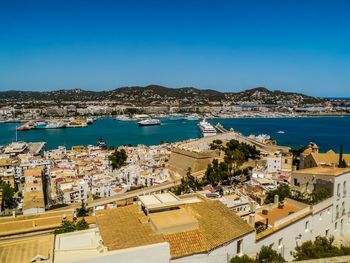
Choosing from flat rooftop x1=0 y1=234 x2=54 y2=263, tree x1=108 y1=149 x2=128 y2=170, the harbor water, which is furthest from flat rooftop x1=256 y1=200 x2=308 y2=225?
the harbor water

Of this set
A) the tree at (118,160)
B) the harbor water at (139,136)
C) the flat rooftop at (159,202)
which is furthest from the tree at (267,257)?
the harbor water at (139,136)

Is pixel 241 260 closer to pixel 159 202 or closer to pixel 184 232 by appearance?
pixel 184 232

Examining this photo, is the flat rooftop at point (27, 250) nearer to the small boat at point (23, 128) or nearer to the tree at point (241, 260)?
the tree at point (241, 260)

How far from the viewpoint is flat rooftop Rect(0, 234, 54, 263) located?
5804mm

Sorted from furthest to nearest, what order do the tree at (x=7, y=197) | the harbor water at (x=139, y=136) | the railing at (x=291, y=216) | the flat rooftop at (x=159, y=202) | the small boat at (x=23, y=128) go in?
the small boat at (x=23, y=128)
the harbor water at (x=139, y=136)
the tree at (x=7, y=197)
the railing at (x=291, y=216)
the flat rooftop at (x=159, y=202)

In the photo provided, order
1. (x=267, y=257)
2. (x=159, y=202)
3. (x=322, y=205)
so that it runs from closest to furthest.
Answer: (x=267, y=257) → (x=159, y=202) → (x=322, y=205)

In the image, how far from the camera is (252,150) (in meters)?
32.2

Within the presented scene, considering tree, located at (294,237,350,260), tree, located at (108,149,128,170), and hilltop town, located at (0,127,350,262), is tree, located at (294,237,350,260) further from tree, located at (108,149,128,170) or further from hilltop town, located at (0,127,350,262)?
tree, located at (108,149,128,170)

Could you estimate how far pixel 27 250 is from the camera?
6.17 meters

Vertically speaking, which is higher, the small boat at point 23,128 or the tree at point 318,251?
the tree at point 318,251

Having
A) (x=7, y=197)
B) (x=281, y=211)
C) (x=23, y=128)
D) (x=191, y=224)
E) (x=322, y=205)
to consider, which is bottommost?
(x=23, y=128)

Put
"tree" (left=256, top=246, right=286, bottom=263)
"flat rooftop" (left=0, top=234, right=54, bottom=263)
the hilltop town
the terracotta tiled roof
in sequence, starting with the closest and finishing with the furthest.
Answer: "flat rooftop" (left=0, top=234, right=54, bottom=263), the hilltop town, the terracotta tiled roof, "tree" (left=256, top=246, right=286, bottom=263)

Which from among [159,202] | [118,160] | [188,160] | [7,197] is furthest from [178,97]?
[159,202]

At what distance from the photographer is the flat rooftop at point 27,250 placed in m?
5.80
